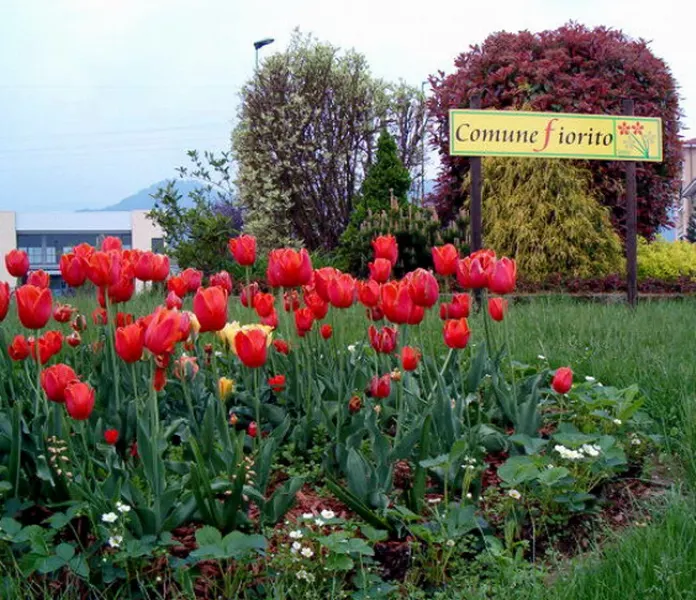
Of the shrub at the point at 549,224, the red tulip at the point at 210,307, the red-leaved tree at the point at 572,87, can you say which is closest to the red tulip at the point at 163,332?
the red tulip at the point at 210,307

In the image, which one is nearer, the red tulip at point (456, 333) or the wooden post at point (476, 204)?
the red tulip at point (456, 333)

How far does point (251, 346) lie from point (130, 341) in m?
0.33

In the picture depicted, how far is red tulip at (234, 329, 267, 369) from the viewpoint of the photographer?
238 cm

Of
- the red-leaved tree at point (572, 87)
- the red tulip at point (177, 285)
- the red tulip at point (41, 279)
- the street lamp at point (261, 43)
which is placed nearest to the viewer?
the red tulip at point (41, 279)

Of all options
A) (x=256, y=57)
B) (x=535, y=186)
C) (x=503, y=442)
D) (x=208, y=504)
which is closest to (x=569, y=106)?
(x=535, y=186)

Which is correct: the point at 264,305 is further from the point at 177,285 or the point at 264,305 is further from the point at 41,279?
the point at 41,279

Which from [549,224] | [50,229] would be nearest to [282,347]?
[549,224]

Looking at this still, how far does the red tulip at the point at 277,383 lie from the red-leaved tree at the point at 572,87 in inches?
389

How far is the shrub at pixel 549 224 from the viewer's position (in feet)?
38.2

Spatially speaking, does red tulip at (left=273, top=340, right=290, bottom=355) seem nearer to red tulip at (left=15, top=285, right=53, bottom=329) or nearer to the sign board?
red tulip at (left=15, top=285, right=53, bottom=329)

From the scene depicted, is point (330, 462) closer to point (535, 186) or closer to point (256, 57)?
point (535, 186)

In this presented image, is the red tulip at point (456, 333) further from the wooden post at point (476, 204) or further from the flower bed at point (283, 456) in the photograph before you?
the wooden post at point (476, 204)

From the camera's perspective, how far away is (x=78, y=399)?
2.25 meters

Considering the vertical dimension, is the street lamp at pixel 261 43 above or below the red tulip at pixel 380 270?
above
